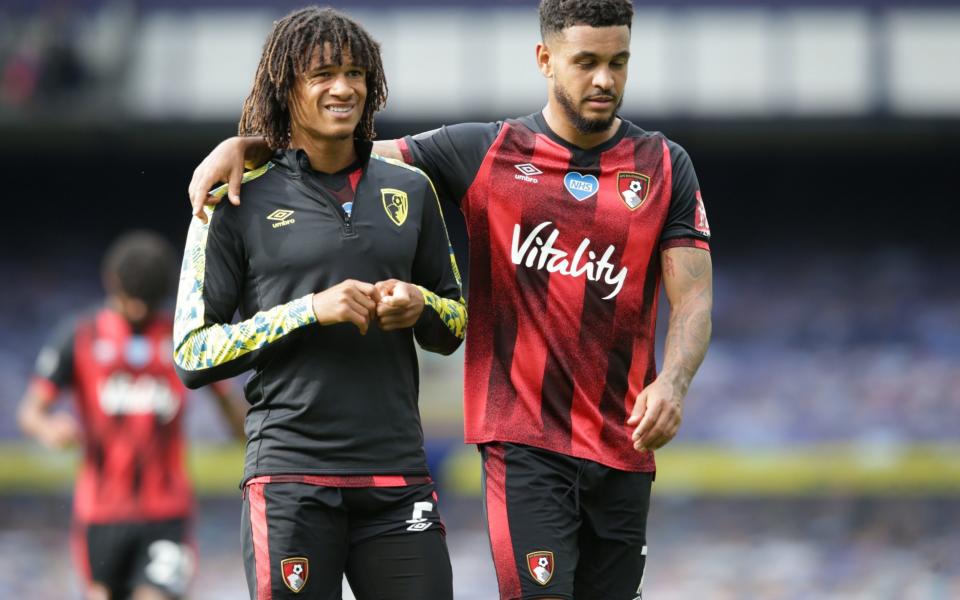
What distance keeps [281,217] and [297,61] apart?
1.45 feet

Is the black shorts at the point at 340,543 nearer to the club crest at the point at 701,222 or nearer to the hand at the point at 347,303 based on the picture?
the hand at the point at 347,303

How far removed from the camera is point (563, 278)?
4301 mm

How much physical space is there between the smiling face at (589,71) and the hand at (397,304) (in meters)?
0.93

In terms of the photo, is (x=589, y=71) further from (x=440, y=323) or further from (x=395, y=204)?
(x=440, y=323)

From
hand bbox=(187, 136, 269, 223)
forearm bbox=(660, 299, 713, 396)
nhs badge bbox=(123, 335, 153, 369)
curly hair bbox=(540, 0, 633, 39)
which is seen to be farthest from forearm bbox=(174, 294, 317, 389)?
nhs badge bbox=(123, 335, 153, 369)

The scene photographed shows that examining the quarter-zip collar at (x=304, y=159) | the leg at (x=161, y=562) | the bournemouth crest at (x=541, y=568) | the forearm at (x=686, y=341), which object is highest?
the quarter-zip collar at (x=304, y=159)

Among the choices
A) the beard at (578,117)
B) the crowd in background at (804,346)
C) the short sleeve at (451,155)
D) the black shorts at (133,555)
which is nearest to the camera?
the beard at (578,117)

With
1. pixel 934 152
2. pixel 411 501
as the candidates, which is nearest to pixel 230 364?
pixel 411 501

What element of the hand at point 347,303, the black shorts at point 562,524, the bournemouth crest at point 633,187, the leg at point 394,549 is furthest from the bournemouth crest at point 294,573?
the bournemouth crest at point 633,187

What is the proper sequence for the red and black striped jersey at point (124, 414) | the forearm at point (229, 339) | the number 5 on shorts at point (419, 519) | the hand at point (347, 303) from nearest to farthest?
1. the hand at point (347, 303)
2. the forearm at point (229, 339)
3. the number 5 on shorts at point (419, 519)
4. the red and black striped jersey at point (124, 414)

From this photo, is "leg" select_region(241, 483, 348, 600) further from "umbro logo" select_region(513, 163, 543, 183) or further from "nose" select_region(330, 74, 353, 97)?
"umbro logo" select_region(513, 163, 543, 183)

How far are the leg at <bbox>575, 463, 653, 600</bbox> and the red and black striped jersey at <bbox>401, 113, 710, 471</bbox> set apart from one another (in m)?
0.07

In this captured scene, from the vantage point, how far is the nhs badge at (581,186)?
4.36m

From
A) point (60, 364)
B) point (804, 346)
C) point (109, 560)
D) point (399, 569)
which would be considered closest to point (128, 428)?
point (60, 364)
